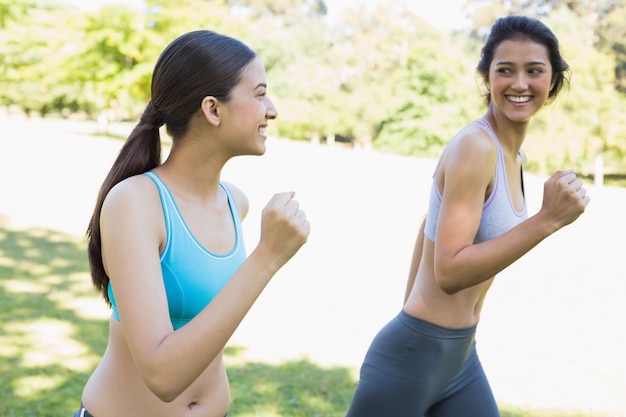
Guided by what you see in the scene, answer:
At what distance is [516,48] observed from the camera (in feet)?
7.50

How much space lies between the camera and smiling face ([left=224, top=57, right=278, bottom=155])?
1663mm

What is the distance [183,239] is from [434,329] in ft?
3.25

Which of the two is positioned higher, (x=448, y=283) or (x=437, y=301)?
(x=448, y=283)

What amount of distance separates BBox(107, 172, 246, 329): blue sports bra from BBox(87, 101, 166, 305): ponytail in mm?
105

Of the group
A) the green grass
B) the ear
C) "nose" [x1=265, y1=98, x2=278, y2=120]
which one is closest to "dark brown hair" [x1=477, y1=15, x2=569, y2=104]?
"nose" [x1=265, y1=98, x2=278, y2=120]

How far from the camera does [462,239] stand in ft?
6.56

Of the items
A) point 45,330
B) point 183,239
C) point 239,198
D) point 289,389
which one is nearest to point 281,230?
point 183,239

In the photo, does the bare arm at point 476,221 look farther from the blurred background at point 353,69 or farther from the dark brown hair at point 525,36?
the blurred background at point 353,69

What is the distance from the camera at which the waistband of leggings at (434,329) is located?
2.23 metres

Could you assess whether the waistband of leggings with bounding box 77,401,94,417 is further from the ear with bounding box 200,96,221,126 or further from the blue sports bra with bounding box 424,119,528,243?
the blue sports bra with bounding box 424,119,528,243

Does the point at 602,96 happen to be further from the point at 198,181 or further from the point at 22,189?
the point at 198,181

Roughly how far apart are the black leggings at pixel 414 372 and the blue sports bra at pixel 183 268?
0.83m

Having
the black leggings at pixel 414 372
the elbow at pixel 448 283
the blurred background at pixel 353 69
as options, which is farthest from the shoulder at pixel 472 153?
the blurred background at pixel 353 69

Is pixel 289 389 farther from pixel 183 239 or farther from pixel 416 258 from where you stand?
pixel 183 239
